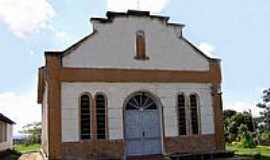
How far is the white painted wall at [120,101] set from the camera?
60.4 ft

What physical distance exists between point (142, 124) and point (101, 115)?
7.05 ft

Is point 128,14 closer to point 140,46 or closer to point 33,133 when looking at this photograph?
point 140,46

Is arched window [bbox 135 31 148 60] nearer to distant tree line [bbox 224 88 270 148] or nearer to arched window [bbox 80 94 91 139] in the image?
arched window [bbox 80 94 91 139]

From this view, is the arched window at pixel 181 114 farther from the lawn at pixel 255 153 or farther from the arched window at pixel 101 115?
the arched window at pixel 101 115

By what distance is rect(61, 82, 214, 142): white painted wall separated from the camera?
60.4ft

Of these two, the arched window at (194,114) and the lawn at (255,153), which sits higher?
the arched window at (194,114)

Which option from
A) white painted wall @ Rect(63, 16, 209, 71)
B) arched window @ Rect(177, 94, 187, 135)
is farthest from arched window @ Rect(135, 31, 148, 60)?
arched window @ Rect(177, 94, 187, 135)

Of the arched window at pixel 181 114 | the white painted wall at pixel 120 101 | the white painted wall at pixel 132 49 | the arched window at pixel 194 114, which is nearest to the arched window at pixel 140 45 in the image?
the white painted wall at pixel 132 49

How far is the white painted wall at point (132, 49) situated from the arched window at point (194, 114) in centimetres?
156

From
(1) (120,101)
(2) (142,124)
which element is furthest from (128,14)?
(2) (142,124)

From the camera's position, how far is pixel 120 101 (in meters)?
19.4

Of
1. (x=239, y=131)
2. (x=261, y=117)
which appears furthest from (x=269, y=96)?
(x=239, y=131)

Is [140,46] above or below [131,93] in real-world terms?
above

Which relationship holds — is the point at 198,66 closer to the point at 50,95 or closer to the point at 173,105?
the point at 173,105
